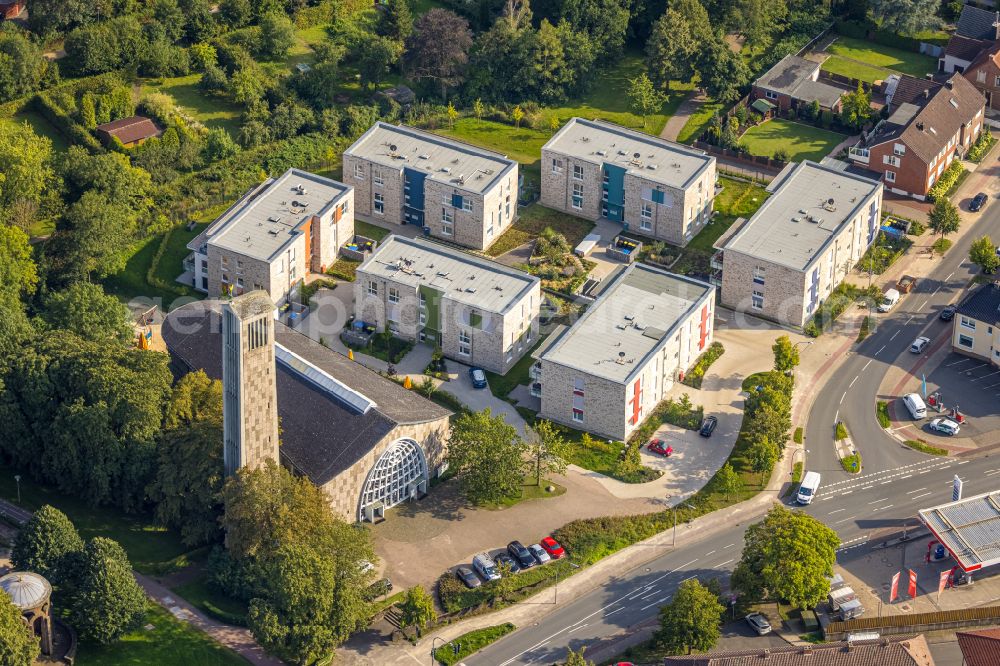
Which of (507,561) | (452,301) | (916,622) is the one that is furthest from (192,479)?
(916,622)

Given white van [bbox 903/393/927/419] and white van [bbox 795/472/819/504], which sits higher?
white van [bbox 903/393/927/419]

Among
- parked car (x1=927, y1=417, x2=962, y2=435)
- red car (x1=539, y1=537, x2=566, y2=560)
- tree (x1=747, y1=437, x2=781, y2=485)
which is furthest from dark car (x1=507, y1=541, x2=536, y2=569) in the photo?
parked car (x1=927, y1=417, x2=962, y2=435)

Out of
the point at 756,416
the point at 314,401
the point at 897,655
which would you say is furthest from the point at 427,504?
the point at 897,655

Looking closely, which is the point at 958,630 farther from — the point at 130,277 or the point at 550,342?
the point at 130,277

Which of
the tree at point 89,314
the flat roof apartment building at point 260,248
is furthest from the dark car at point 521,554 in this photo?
the tree at point 89,314

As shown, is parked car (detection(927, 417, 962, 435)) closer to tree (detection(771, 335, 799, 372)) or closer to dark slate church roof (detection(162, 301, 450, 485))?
tree (detection(771, 335, 799, 372))

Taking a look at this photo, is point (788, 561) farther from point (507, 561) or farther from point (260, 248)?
point (260, 248)

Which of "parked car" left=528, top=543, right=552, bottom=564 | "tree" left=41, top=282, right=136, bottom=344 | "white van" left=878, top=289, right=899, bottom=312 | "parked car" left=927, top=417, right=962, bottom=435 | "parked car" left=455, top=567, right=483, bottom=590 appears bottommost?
"parked car" left=455, top=567, right=483, bottom=590
